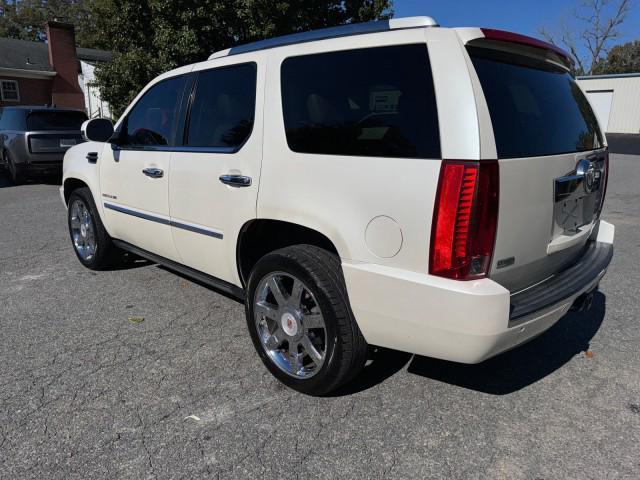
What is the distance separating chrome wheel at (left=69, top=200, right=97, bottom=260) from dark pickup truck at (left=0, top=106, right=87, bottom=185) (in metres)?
6.23

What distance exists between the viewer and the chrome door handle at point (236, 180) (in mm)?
2988

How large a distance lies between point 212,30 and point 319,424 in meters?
14.6

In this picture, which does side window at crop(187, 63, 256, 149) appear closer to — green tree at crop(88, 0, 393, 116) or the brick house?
green tree at crop(88, 0, 393, 116)

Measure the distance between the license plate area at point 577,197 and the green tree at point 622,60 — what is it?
202 feet

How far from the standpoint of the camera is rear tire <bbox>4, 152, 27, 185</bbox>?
35.4 ft

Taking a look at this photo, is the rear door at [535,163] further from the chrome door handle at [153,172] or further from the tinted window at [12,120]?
the tinted window at [12,120]

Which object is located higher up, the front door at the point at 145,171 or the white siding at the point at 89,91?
the white siding at the point at 89,91

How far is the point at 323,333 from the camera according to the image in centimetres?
284

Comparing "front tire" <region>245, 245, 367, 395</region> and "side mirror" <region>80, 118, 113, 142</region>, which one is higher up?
"side mirror" <region>80, 118, 113, 142</region>

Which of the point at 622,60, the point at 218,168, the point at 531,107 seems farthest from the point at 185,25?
the point at 622,60

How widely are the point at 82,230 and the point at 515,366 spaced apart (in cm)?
413

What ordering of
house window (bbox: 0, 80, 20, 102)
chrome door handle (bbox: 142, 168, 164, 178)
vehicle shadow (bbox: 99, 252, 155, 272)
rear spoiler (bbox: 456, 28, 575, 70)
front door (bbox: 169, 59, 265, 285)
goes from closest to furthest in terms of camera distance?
rear spoiler (bbox: 456, 28, 575, 70) < front door (bbox: 169, 59, 265, 285) < chrome door handle (bbox: 142, 168, 164, 178) < vehicle shadow (bbox: 99, 252, 155, 272) < house window (bbox: 0, 80, 20, 102)

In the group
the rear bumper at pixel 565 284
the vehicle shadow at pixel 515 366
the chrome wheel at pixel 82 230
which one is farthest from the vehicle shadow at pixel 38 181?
the rear bumper at pixel 565 284

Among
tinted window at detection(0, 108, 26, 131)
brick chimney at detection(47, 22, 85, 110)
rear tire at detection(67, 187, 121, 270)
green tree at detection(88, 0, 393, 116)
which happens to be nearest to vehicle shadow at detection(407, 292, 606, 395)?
rear tire at detection(67, 187, 121, 270)
